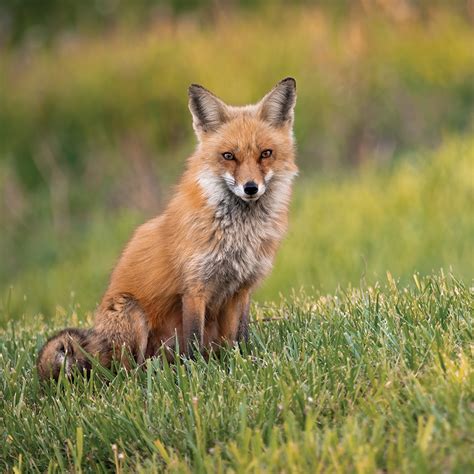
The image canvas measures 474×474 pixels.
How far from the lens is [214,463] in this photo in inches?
148

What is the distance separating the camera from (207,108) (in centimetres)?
556

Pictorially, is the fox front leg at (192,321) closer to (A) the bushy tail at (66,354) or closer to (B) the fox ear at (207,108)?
(A) the bushy tail at (66,354)

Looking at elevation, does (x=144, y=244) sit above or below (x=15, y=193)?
above

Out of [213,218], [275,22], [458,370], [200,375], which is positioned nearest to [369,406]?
[458,370]

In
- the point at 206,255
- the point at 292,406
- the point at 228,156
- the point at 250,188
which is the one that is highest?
the point at 228,156

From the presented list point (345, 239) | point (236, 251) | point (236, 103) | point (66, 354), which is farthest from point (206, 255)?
point (236, 103)

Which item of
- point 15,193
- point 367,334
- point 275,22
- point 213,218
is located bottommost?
point 15,193

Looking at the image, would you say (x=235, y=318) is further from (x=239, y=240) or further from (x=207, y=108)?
(x=207, y=108)

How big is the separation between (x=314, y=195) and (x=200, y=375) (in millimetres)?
6636

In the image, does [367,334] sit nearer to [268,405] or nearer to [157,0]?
[268,405]

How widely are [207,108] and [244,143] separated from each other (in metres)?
0.46

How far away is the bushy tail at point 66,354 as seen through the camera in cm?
509

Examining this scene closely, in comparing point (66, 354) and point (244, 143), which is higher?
point (244, 143)

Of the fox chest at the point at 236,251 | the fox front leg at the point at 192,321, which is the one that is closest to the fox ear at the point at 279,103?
the fox chest at the point at 236,251
